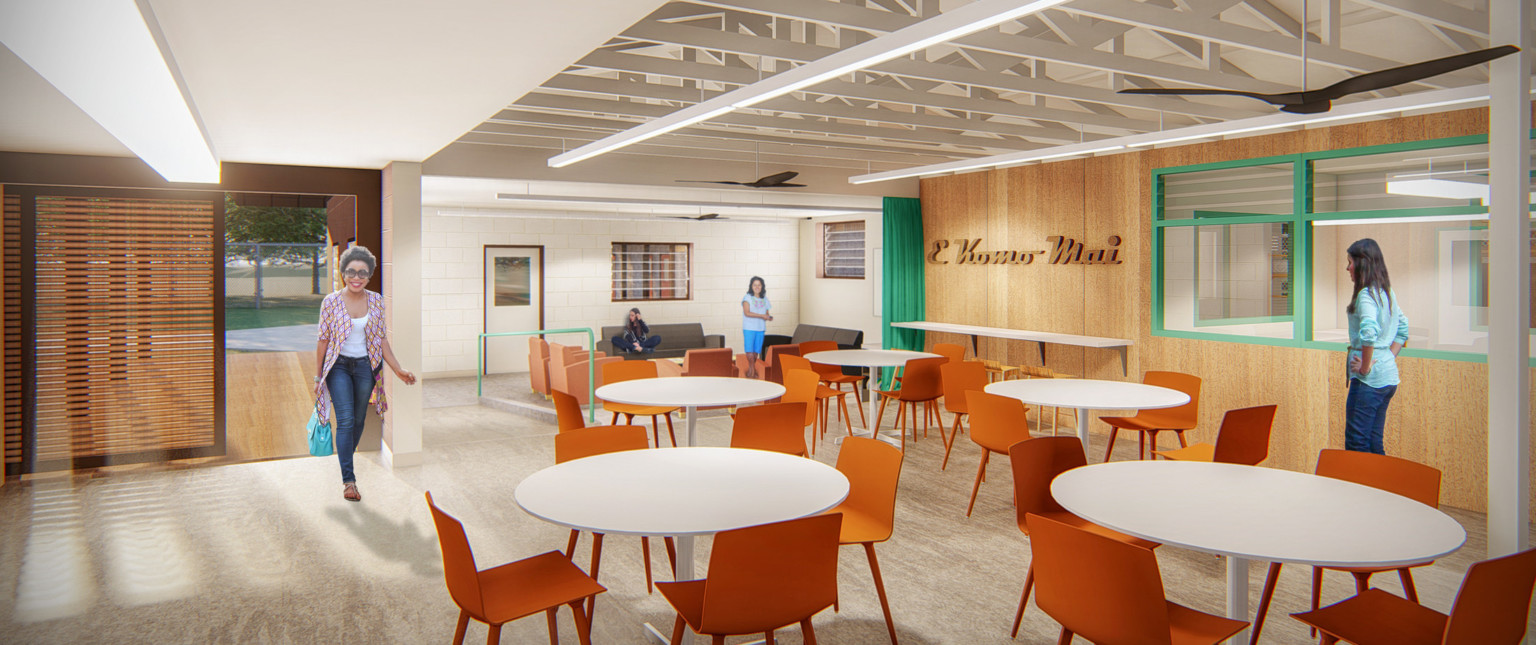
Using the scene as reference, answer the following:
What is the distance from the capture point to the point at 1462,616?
6.86 ft

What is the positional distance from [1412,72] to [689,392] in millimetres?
3790

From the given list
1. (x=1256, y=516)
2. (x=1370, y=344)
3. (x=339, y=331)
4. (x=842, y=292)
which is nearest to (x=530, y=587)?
(x=1256, y=516)

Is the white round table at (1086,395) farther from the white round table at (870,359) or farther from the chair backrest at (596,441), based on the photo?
the chair backrest at (596,441)

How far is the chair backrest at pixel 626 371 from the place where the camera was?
5992 millimetres

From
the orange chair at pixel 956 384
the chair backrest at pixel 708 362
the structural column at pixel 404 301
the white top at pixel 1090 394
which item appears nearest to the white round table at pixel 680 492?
the white top at pixel 1090 394

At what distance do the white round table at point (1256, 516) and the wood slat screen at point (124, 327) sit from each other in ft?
20.9

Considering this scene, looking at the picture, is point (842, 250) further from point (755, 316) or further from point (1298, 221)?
point (1298, 221)

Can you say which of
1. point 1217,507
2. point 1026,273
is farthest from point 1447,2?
point 1026,273

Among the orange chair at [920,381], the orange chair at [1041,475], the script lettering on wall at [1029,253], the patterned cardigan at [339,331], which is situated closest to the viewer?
the orange chair at [1041,475]

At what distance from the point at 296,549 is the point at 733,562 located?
10.7 feet

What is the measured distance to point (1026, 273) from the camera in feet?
27.6

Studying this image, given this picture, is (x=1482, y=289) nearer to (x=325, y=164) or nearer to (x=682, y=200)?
(x=682, y=200)

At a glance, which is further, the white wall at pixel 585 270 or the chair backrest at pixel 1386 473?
the white wall at pixel 585 270

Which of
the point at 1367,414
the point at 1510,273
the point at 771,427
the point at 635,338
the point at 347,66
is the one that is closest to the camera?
the point at 1510,273
